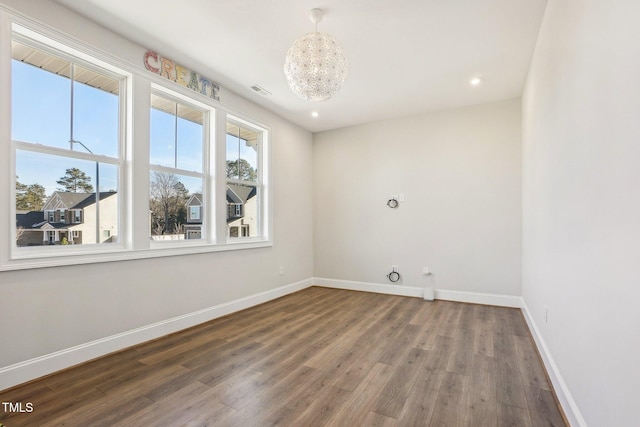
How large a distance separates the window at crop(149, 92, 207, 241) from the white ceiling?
537mm

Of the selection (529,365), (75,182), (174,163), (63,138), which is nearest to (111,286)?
(75,182)

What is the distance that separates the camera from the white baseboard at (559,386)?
1609 mm

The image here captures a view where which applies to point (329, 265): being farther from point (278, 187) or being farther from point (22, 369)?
point (22, 369)

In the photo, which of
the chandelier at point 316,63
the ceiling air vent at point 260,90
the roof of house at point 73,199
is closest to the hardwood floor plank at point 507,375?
the chandelier at point 316,63

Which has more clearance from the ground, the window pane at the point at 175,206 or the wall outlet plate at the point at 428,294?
the window pane at the point at 175,206

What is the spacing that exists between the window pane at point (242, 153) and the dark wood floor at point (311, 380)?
6.60 ft

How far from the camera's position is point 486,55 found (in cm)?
306

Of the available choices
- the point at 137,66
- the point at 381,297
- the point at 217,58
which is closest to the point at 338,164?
the point at 381,297

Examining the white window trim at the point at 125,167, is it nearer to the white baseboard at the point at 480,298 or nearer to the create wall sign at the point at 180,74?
the create wall sign at the point at 180,74

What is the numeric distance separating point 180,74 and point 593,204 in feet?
12.2

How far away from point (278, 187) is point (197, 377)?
3.07 metres

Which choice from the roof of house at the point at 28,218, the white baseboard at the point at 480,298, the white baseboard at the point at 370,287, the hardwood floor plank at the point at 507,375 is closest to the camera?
the hardwood floor plank at the point at 507,375

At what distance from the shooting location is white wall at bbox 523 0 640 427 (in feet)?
3.48

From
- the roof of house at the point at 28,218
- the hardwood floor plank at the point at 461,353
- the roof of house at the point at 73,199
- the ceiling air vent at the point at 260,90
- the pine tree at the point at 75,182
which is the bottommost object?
the hardwood floor plank at the point at 461,353
